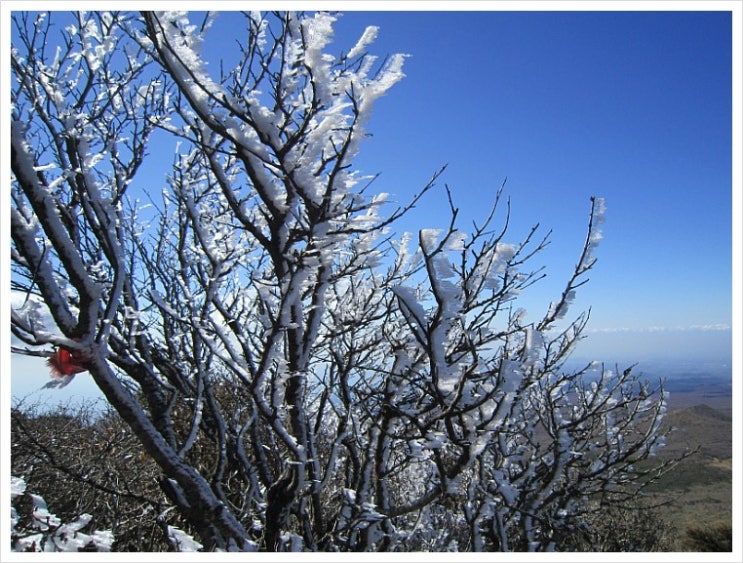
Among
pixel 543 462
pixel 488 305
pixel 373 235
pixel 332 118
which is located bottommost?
pixel 543 462

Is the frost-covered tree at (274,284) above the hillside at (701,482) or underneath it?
above

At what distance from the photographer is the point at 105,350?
8.64 feet

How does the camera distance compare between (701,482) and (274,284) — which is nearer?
(274,284)

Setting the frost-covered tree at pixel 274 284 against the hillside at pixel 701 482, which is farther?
the hillside at pixel 701 482

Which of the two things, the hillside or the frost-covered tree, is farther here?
the hillside


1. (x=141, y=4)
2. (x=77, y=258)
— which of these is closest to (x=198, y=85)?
(x=141, y=4)

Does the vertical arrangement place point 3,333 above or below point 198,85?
below

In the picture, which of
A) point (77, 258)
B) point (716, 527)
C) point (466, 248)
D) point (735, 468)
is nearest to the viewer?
point (77, 258)

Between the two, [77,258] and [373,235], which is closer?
[77,258]

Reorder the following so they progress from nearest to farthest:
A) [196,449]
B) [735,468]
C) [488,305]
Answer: [735,468], [488,305], [196,449]

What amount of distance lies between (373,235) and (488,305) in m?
1.02

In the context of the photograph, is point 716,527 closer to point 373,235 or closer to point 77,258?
point 373,235

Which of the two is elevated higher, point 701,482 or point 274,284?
point 274,284

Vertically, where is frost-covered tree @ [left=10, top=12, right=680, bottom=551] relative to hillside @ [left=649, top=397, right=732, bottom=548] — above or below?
above
